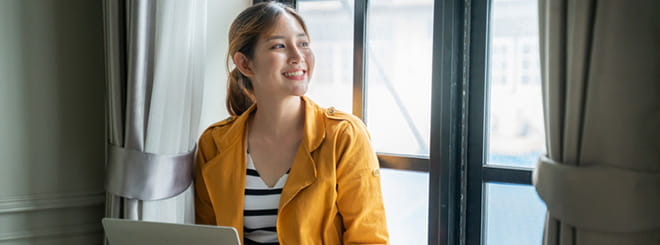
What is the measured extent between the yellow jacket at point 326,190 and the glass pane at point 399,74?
0.74 ft

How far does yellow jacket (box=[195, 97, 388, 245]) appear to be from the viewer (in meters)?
1.43

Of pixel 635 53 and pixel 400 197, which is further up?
pixel 635 53

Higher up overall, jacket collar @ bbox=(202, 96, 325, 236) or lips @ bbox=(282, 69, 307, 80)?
lips @ bbox=(282, 69, 307, 80)

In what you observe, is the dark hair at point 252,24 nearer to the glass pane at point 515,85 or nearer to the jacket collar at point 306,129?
the jacket collar at point 306,129

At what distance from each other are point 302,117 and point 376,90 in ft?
0.99

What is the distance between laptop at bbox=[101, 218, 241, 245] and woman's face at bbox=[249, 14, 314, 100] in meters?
0.49

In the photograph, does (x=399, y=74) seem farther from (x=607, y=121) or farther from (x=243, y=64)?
(x=607, y=121)

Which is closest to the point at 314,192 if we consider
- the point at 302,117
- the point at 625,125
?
the point at 302,117

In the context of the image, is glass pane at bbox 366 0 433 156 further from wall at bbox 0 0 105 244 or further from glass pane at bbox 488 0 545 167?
wall at bbox 0 0 105 244

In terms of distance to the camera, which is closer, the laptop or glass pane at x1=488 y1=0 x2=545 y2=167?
the laptop

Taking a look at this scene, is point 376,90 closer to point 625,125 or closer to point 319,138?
point 319,138

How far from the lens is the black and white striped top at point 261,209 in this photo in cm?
151

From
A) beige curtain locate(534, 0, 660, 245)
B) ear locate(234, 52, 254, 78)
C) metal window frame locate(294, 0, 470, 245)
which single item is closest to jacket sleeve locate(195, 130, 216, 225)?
ear locate(234, 52, 254, 78)

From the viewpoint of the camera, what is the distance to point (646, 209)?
949 mm
